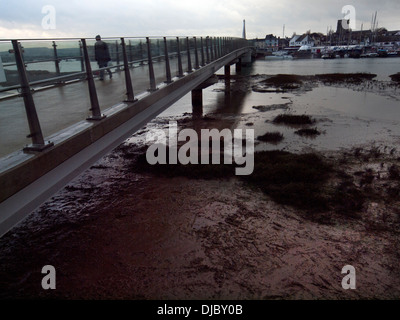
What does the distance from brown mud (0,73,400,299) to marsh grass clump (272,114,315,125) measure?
6979 millimetres

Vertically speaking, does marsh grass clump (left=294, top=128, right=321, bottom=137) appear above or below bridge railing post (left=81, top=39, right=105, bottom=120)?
below

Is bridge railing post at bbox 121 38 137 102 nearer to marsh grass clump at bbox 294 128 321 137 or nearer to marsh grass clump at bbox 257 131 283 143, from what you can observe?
marsh grass clump at bbox 257 131 283 143

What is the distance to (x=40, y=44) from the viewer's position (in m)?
4.75

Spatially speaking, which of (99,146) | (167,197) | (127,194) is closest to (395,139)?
(167,197)

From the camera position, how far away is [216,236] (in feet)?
24.0

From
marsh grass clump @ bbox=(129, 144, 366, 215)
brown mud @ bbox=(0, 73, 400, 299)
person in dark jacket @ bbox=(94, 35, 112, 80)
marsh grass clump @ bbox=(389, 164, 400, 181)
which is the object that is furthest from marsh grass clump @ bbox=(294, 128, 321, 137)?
person in dark jacket @ bbox=(94, 35, 112, 80)

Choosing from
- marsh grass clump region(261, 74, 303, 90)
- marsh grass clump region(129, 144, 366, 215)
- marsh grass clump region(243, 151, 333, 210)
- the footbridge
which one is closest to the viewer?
the footbridge

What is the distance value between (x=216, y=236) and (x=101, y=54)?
15.5 feet

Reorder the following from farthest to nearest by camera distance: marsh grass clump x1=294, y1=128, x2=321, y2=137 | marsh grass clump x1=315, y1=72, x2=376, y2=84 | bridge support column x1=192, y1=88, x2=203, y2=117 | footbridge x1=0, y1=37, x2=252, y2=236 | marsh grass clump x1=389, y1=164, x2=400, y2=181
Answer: marsh grass clump x1=315, y1=72, x2=376, y2=84
bridge support column x1=192, y1=88, x2=203, y2=117
marsh grass clump x1=294, y1=128, x2=321, y2=137
marsh grass clump x1=389, y1=164, x2=400, y2=181
footbridge x1=0, y1=37, x2=252, y2=236

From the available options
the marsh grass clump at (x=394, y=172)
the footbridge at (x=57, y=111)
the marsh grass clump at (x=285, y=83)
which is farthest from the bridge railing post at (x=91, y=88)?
the marsh grass clump at (x=285, y=83)

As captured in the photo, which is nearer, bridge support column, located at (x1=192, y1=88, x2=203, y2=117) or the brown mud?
the brown mud

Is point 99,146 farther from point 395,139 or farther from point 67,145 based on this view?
point 395,139

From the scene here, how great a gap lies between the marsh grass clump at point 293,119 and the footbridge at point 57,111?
10.7 meters

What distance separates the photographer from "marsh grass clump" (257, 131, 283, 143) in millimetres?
14500
